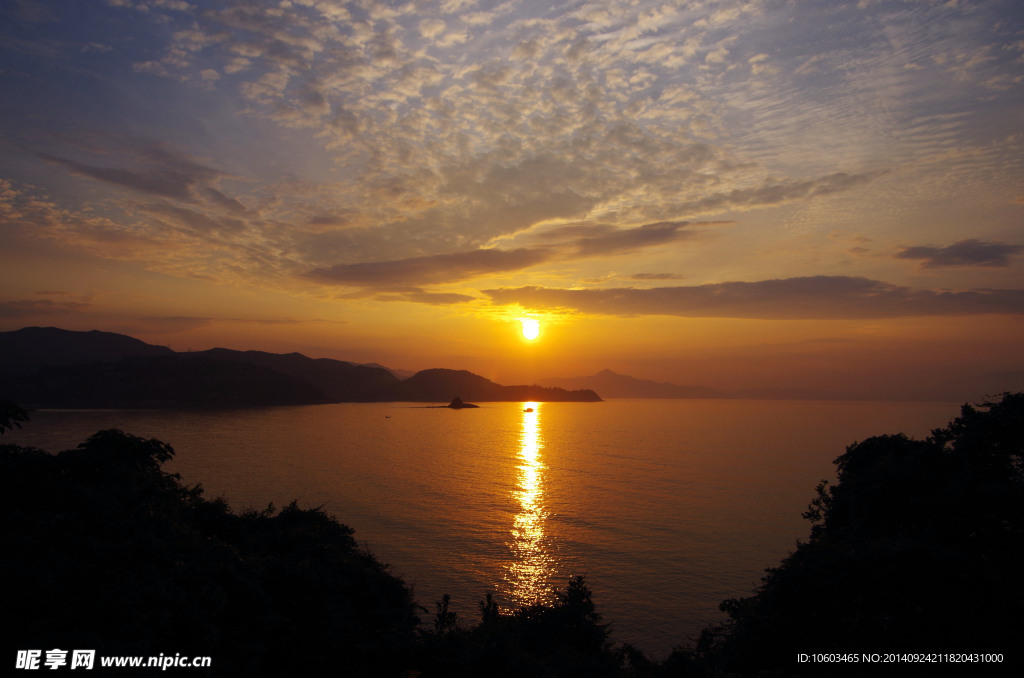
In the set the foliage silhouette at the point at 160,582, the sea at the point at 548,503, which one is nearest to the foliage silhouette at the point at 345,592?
the foliage silhouette at the point at 160,582

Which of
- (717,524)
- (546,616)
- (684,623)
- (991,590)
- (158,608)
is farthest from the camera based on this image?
(717,524)

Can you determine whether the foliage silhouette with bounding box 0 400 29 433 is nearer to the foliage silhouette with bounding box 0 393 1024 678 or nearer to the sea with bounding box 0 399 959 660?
the foliage silhouette with bounding box 0 393 1024 678

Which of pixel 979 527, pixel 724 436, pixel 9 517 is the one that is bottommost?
pixel 724 436

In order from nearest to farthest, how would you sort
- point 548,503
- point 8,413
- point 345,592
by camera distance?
point 8,413 → point 345,592 → point 548,503

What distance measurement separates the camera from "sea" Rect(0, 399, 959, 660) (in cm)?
3859

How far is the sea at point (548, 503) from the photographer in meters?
38.6

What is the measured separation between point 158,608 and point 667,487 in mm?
72750

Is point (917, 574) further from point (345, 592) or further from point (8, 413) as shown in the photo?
point (8, 413)

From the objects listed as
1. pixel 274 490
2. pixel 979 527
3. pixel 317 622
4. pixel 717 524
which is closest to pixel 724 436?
pixel 717 524

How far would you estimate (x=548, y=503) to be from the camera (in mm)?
68188

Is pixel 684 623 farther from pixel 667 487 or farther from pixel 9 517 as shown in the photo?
pixel 667 487

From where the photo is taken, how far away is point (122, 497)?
19.3m

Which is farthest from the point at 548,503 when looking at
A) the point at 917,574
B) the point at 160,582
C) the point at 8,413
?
the point at 8,413

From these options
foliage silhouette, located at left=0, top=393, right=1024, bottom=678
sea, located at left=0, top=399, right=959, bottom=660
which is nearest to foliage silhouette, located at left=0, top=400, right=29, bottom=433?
foliage silhouette, located at left=0, top=393, right=1024, bottom=678
